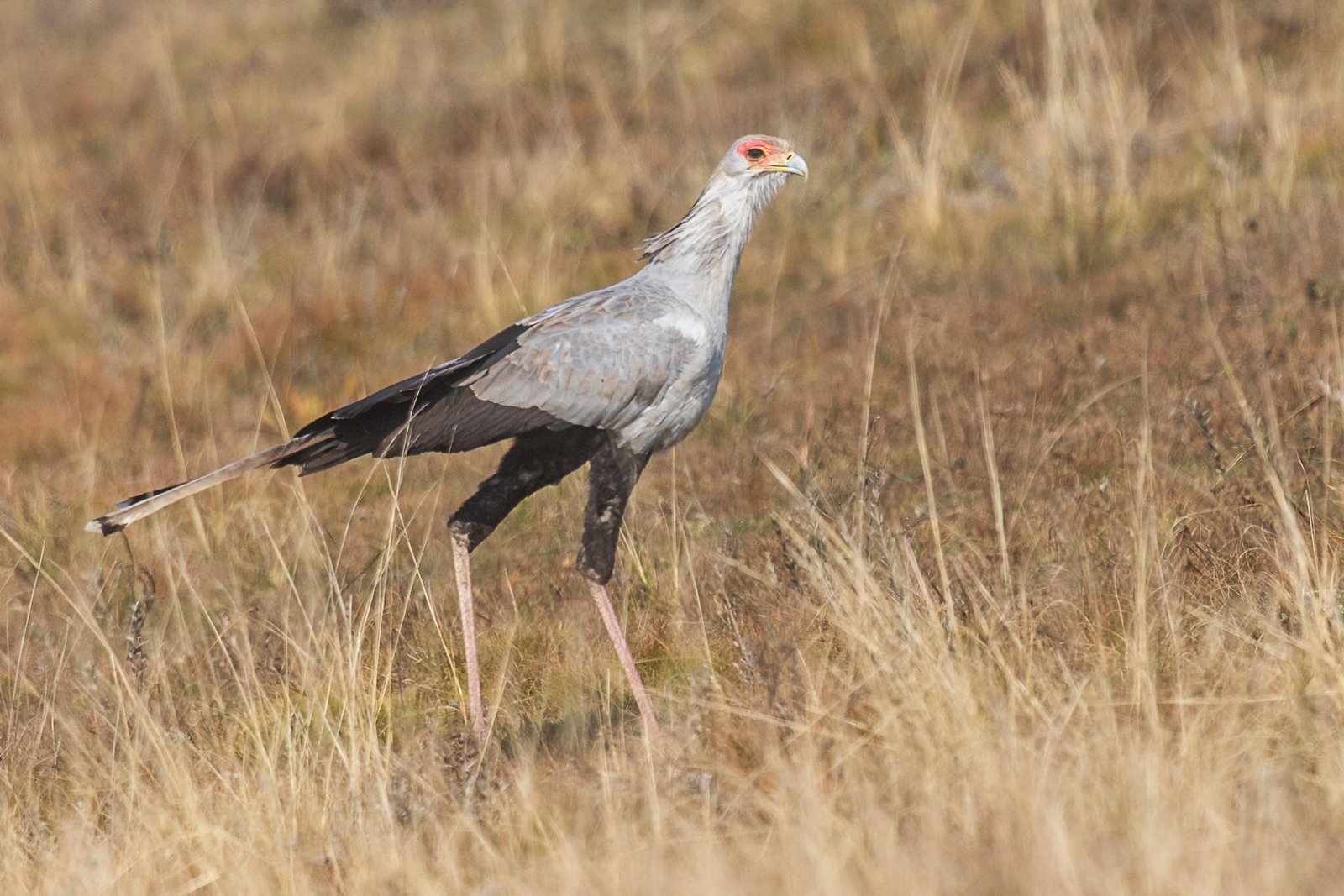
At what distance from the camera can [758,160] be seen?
5.28m

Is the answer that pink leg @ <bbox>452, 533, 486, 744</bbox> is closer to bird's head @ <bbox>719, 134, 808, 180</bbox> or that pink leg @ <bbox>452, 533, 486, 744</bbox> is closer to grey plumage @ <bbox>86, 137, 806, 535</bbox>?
grey plumage @ <bbox>86, 137, 806, 535</bbox>

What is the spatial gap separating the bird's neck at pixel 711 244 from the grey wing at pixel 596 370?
0.24 metres

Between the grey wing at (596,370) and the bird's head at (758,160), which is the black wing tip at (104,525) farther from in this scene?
the bird's head at (758,160)

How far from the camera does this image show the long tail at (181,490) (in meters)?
4.41

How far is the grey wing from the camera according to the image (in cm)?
480

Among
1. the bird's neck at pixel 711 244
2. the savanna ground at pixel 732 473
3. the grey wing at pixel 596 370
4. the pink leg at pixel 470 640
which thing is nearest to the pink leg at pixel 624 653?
the savanna ground at pixel 732 473

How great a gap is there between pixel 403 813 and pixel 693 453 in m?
3.27

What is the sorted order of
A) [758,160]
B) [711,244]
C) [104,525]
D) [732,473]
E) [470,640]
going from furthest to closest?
[732,473]
[758,160]
[711,244]
[470,640]
[104,525]

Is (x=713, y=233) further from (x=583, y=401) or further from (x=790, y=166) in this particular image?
(x=583, y=401)

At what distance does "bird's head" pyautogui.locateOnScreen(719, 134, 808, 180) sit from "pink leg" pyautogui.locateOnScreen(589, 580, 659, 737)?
1367mm

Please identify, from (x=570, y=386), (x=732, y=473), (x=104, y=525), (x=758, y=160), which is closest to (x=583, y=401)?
(x=570, y=386)

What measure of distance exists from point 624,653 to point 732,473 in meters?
1.93

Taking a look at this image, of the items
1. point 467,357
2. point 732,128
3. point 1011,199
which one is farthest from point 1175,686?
point 732,128

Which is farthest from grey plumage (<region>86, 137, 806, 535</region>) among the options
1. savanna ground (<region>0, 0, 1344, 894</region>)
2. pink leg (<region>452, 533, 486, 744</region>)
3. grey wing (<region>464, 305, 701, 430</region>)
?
pink leg (<region>452, 533, 486, 744</region>)
